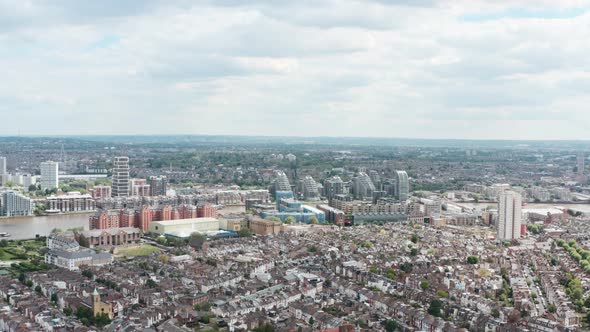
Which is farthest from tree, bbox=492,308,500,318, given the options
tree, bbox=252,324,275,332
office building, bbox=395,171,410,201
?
office building, bbox=395,171,410,201

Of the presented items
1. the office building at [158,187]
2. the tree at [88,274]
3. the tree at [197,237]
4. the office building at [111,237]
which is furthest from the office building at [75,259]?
the office building at [158,187]

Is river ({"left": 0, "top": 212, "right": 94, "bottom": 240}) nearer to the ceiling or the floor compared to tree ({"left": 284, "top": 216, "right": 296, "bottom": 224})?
nearer to the floor

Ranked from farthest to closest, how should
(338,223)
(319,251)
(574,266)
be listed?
(338,223), (319,251), (574,266)

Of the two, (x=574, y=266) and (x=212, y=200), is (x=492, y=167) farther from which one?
(x=574, y=266)

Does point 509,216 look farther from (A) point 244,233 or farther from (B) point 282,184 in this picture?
(B) point 282,184

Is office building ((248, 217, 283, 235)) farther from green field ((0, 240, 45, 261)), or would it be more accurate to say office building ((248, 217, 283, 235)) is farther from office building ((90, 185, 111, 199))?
office building ((90, 185, 111, 199))

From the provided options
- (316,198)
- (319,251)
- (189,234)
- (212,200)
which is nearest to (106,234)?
(189,234)

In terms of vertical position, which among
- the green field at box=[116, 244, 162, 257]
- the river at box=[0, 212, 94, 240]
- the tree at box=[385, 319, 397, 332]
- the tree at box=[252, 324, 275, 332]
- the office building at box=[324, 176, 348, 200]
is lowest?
the river at box=[0, 212, 94, 240]
